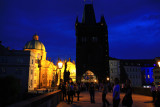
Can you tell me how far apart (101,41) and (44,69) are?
25.8 meters

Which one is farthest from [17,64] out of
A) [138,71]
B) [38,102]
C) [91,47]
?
[138,71]

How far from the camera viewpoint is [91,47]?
6091 centimetres

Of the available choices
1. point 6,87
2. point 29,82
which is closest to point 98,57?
point 29,82

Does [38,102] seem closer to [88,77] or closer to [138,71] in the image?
[88,77]

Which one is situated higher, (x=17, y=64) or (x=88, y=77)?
(x=17, y=64)

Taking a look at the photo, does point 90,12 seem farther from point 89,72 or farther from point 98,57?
point 89,72

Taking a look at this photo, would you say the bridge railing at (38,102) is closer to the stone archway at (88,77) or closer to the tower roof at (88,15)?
the stone archway at (88,77)

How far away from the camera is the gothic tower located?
2263 inches

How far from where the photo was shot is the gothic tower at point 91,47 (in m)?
57.5

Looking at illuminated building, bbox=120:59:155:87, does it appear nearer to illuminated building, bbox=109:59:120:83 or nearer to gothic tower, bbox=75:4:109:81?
illuminated building, bbox=109:59:120:83

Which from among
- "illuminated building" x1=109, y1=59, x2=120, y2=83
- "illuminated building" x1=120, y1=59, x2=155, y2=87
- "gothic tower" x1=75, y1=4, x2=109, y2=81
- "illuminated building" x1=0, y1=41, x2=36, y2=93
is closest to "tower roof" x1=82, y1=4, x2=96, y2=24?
"gothic tower" x1=75, y1=4, x2=109, y2=81

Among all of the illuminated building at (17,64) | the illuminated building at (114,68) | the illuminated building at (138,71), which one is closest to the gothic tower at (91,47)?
the illuminated building at (114,68)

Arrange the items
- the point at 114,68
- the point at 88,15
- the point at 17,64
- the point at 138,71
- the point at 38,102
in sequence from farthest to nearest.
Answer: the point at 138,71, the point at 114,68, the point at 88,15, the point at 17,64, the point at 38,102

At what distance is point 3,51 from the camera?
5031cm
